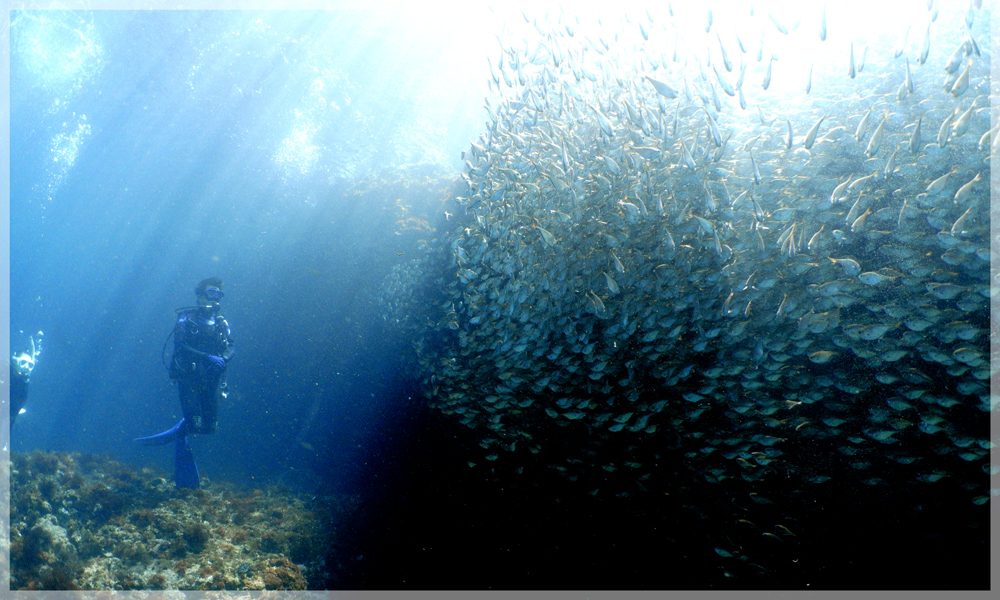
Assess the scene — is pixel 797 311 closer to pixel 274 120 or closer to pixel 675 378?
pixel 675 378

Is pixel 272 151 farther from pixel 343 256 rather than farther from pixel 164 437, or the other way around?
pixel 164 437

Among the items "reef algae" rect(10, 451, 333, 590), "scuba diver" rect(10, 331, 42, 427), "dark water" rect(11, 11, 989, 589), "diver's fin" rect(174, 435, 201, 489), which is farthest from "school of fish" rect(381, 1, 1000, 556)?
"scuba diver" rect(10, 331, 42, 427)

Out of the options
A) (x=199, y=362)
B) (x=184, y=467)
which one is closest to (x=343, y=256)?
(x=199, y=362)

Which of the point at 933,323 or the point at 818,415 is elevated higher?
the point at 933,323

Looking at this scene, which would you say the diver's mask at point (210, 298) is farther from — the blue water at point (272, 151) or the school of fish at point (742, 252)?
the school of fish at point (742, 252)

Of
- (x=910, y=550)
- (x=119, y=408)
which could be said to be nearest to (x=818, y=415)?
(x=910, y=550)

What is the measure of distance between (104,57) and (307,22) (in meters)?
9.86

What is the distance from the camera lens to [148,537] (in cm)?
739

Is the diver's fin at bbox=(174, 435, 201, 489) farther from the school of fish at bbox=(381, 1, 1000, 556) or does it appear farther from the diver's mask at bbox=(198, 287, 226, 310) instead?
the school of fish at bbox=(381, 1, 1000, 556)

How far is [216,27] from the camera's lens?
603 inches

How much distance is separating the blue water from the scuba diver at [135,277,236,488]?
3.06 metres

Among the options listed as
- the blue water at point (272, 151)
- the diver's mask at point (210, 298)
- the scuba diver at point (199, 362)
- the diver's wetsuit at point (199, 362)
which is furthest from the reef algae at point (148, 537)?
the diver's mask at point (210, 298)

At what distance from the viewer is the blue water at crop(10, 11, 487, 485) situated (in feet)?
40.4

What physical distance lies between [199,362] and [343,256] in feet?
16.3
